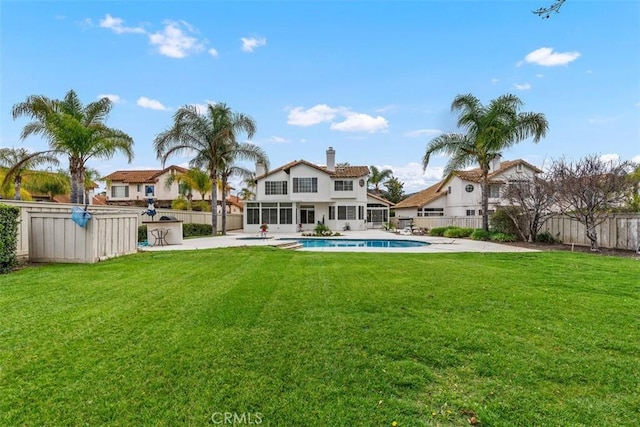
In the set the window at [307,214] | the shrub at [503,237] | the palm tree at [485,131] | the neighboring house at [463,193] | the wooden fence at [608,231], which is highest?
the palm tree at [485,131]

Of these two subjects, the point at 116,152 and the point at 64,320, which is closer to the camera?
the point at 64,320

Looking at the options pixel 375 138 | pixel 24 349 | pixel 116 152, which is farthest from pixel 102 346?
pixel 375 138

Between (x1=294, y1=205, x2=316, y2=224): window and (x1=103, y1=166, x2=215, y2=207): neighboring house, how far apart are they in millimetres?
15268

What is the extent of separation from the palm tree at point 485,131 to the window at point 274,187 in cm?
1480

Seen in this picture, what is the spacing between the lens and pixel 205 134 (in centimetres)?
2342

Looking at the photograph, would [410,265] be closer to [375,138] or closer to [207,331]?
[207,331]

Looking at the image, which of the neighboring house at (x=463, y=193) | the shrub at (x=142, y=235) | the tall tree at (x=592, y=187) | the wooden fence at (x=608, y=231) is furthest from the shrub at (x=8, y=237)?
the neighboring house at (x=463, y=193)

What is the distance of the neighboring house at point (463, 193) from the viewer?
30734mm

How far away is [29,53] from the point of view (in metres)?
12.3

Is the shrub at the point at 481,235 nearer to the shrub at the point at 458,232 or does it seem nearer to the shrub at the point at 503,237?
the shrub at the point at 503,237

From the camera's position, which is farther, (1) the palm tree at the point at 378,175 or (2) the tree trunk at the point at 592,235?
(1) the palm tree at the point at 378,175

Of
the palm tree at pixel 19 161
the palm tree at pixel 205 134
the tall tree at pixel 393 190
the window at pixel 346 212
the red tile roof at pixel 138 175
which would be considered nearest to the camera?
the palm tree at pixel 19 161

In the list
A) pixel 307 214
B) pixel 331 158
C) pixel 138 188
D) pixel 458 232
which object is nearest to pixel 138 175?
pixel 138 188

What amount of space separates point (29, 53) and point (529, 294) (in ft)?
56.7
